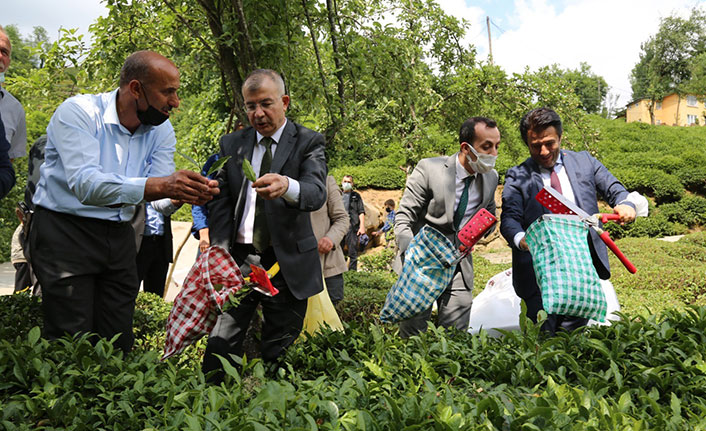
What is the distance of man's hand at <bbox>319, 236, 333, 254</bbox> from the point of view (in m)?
5.07

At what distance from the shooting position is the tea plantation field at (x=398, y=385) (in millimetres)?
1863

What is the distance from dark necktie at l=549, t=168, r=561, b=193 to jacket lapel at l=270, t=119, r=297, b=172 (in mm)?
1732

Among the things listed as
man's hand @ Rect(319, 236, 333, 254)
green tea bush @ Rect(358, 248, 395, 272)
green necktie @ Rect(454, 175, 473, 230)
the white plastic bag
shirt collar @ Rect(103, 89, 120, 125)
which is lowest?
green tea bush @ Rect(358, 248, 395, 272)

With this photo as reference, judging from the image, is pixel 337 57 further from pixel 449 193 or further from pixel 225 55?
pixel 449 193

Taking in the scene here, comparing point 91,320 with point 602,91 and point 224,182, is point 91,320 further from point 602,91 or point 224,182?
point 602,91

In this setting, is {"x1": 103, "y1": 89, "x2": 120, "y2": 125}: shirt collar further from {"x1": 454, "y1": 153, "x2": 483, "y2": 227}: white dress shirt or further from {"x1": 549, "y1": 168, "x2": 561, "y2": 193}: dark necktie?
{"x1": 549, "y1": 168, "x2": 561, "y2": 193}: dark necktie

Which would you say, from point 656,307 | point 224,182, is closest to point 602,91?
point 656,307

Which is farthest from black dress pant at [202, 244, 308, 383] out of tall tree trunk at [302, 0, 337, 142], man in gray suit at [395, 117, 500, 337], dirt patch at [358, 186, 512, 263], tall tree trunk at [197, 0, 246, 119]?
dirt patch at [358, 186, 512, 263]

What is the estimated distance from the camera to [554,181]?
382 centimetres

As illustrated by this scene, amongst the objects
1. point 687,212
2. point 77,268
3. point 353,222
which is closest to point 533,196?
point 77,268

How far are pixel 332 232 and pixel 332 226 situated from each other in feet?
0.33

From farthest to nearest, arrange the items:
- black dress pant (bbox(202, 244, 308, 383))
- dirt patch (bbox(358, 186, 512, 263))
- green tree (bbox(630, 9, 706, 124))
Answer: green tree (bbox(630, 9, 706, 124)), dirt patch (bbox(358, 186, 512, 263)), black dress pant (bbox(202, 244, 308, 383))

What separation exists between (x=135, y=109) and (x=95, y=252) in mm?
765

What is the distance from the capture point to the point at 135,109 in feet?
9.89
